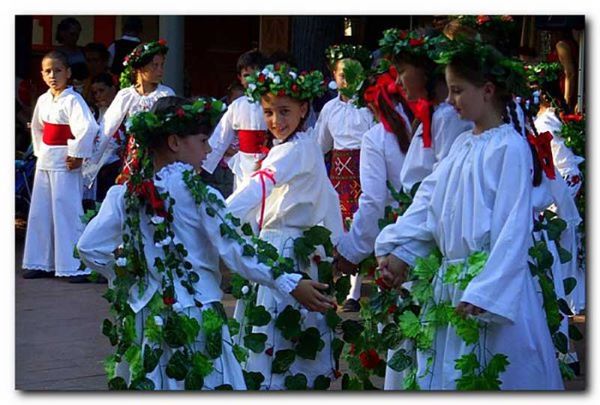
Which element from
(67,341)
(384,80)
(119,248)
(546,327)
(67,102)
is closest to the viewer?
(546,327)

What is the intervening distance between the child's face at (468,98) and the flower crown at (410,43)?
0.42 meters

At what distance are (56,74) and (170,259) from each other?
16.3 ft


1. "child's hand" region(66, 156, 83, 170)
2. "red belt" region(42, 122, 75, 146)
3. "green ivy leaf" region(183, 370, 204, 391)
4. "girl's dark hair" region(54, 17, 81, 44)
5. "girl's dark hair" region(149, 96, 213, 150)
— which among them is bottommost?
"green ivy leaf" region(183, 370, 204, 391)

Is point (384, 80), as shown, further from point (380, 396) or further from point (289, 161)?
point (380, 396)

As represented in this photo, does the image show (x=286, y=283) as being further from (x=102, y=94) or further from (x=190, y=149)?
(x=102, y=94)

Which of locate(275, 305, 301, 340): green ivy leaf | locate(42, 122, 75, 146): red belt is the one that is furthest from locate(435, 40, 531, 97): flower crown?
locate(42, 122, 75, 146): red belt

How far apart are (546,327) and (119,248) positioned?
1.73 m

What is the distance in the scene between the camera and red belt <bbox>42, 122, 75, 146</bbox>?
9250 mm

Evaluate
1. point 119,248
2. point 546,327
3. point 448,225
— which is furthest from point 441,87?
point 119,248

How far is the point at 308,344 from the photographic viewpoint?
18.1ft

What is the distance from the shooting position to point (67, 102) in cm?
912

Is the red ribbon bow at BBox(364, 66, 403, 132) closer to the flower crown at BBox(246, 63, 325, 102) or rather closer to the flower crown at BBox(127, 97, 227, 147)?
the flower crown at BBox(246, 63, 325, 102)

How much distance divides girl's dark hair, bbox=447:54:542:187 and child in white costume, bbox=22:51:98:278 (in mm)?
5177

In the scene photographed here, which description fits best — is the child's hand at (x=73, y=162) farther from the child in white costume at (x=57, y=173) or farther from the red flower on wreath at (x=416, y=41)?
the red flower on wreath at (x=416, y=41)
